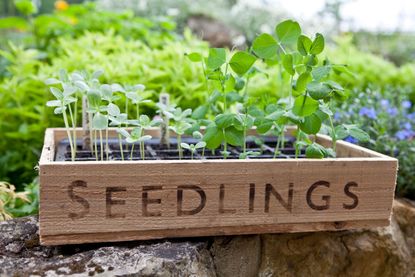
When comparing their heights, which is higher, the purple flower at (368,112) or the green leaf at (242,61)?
the green leaf at (242,61)

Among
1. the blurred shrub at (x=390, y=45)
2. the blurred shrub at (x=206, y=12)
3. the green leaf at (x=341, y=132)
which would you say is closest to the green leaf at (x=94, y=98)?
the green leaf at (x=341, y=132)

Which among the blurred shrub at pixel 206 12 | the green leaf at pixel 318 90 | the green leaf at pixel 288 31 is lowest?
the green leaf at pixel 318 90

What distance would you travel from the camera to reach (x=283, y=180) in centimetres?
140

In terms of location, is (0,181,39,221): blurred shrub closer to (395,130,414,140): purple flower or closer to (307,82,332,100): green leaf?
(307,82,332,100): green leaf

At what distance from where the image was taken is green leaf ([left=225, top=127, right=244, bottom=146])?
1466 millimetres

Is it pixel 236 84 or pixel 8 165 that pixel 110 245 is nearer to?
pixel 236 84

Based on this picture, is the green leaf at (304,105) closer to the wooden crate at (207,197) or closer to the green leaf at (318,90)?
the green leaf at (318,90)

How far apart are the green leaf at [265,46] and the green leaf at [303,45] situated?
10cm

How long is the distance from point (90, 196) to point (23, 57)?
1484 mm

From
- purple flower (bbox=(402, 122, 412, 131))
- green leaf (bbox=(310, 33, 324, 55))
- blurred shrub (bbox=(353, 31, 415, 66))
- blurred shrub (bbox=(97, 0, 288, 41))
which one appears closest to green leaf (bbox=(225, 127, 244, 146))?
green leaf (bbox=(310, 33, 324, 55))

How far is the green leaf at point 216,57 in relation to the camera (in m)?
1.45

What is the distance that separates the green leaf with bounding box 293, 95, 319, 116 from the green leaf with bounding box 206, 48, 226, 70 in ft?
0.85

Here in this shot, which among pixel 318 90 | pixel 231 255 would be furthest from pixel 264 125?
pixel 231 255

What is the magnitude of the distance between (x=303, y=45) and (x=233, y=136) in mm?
343
